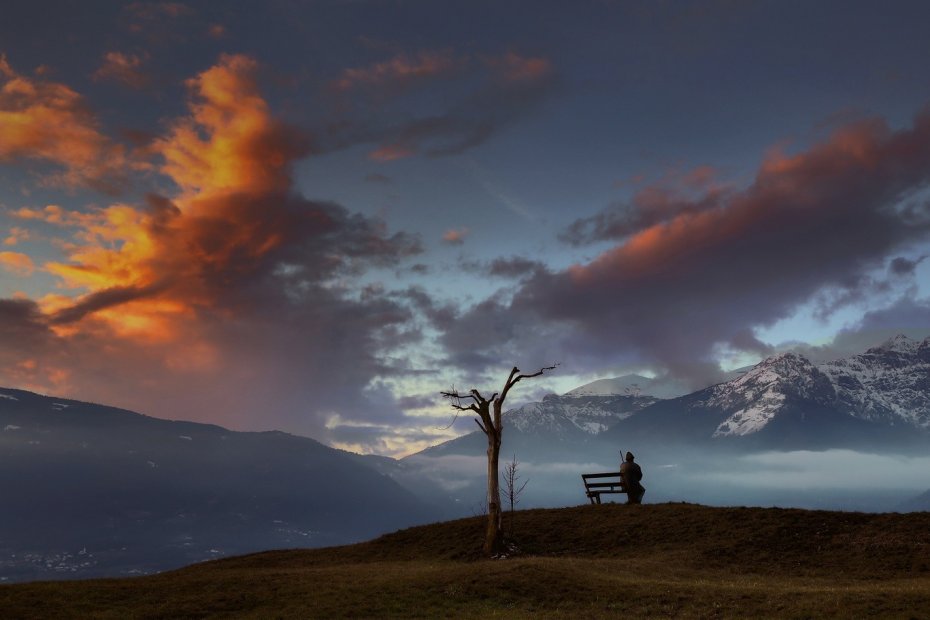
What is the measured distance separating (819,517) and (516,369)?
21346mm

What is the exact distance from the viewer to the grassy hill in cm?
2934

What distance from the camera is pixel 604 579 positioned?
33.6m

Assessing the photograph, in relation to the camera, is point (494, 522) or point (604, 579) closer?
point (604, 579)

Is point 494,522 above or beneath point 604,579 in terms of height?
above

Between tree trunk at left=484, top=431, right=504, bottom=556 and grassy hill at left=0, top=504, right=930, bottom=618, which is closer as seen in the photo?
grassy hill at left=0, top=504, right=930, bottom=618

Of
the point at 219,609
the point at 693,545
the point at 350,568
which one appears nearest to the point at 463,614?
the point at 219,609

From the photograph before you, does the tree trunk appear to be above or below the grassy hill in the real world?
above

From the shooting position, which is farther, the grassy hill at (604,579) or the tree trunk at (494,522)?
the tree trunk at (494,522)

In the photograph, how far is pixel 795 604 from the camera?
1082 inches

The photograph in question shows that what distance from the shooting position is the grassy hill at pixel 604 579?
96.3 feet

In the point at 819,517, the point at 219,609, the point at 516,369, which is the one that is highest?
the point at 516,369

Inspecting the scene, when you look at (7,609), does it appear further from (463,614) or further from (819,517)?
(819,517)

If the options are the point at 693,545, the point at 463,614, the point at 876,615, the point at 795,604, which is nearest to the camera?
the point at 876,615

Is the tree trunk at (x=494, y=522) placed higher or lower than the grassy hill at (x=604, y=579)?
higher
